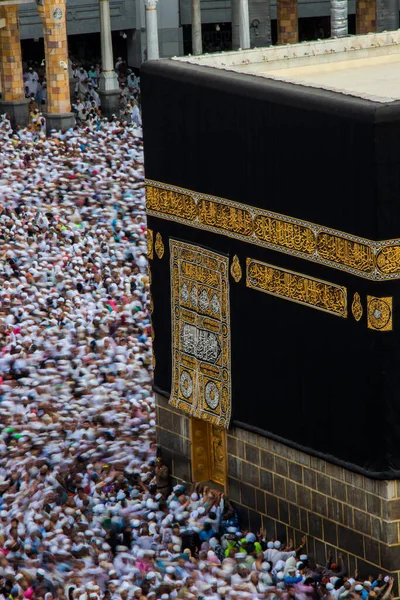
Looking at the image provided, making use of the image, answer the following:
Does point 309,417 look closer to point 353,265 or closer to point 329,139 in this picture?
point 353,265

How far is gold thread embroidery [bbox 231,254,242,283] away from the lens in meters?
15.7

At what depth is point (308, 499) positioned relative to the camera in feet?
50.5

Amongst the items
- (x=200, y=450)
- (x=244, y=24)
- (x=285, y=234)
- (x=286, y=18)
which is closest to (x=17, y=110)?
(x=244, y=24)

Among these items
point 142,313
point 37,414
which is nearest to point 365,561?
point 37,414

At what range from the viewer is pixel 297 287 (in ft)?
49.2

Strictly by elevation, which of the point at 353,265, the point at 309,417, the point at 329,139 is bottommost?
the point at 309,417

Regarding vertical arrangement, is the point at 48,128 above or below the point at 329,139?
below

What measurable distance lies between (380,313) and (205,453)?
3612 millimetres

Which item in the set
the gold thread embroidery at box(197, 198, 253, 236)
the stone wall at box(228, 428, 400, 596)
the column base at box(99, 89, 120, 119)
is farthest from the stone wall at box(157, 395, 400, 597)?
the column base at box(99, 89, 120, 119)

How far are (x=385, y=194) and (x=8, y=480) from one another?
608cm

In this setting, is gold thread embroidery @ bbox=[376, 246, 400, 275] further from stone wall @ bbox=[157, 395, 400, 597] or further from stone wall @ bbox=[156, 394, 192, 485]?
stone wall @ bbox=[156, 394, 192, 485]

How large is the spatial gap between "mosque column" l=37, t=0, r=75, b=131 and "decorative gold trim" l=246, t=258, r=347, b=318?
17.1 metres

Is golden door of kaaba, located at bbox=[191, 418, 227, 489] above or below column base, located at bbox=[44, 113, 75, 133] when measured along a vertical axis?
below

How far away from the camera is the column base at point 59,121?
104ft
